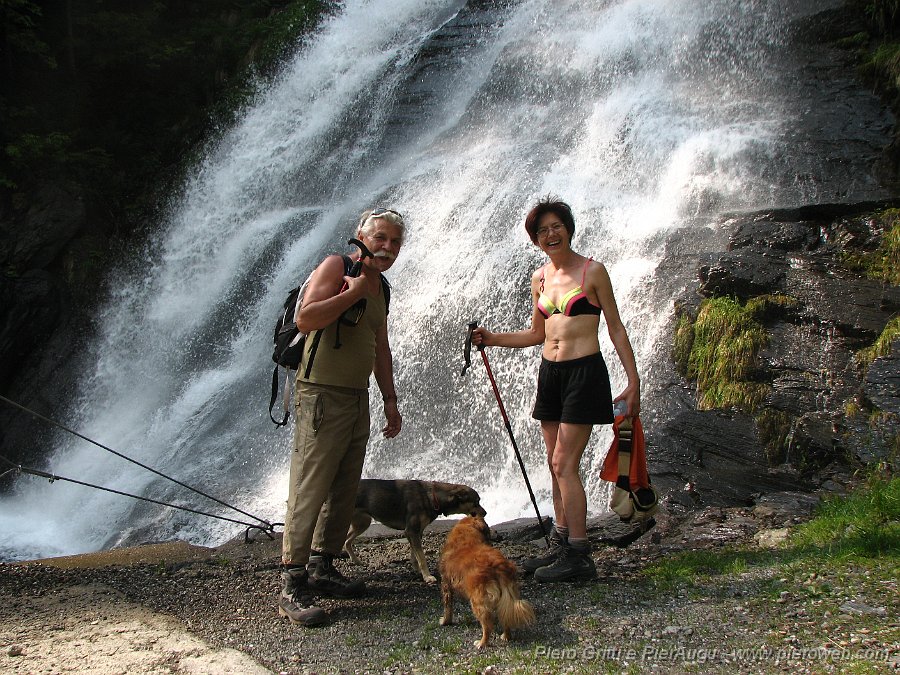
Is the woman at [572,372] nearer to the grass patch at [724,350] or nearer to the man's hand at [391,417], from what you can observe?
the man's hand at [391,417]

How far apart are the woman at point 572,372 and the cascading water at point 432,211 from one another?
283 centimetres

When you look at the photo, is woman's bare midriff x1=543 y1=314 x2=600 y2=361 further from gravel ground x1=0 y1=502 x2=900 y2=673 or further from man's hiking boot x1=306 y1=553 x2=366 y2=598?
man's hiking boot x1=306 y1=553 x2=366 y2=598

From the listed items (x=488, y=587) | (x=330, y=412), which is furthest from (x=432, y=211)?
(x=488, y=587)

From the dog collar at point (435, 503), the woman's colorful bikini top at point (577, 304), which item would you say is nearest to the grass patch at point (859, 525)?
the woman's colorful bikini top at point (577, 304)

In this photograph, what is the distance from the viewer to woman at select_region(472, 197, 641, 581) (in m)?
4.23

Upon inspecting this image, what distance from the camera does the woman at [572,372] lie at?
4.23 metres

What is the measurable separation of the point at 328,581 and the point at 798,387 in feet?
14.8

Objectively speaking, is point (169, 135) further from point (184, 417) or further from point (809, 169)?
point (809, 169)

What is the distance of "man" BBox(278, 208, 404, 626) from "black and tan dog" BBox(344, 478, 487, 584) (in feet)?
2.13

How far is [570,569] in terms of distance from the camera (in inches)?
165

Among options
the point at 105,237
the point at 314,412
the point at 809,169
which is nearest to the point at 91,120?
the point at 105,237

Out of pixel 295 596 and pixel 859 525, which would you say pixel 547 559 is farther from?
pixel 859 525

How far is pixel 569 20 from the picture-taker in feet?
49.0

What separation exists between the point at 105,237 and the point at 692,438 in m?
12.8
